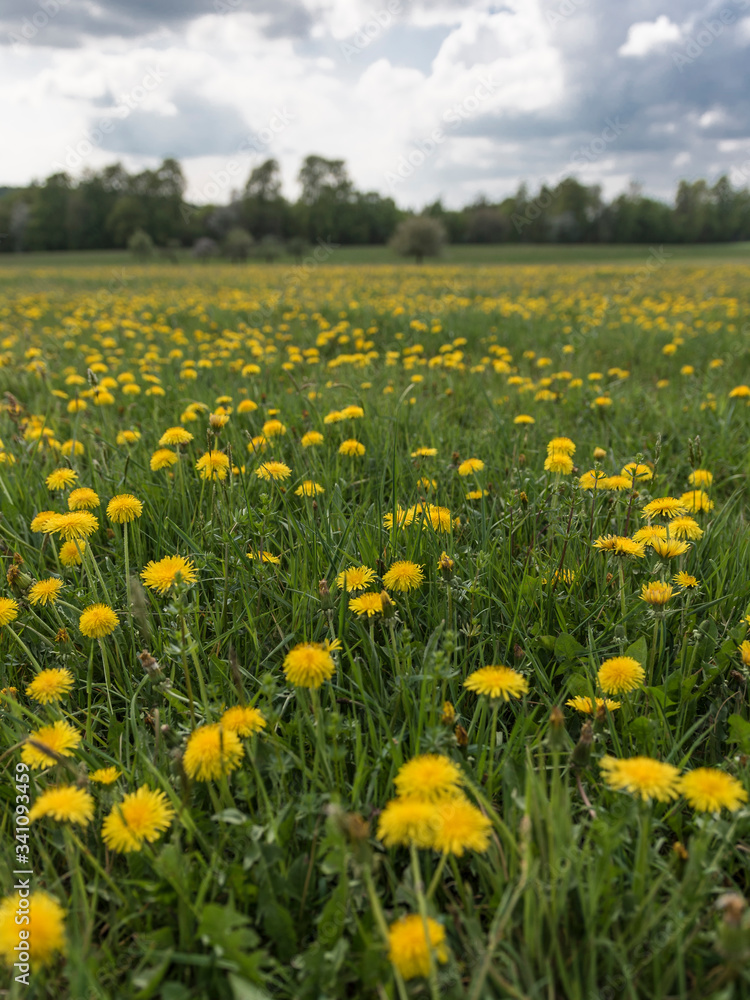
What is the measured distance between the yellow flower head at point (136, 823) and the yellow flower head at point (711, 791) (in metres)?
0.92

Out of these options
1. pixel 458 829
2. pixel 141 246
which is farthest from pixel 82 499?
pixel 141 246

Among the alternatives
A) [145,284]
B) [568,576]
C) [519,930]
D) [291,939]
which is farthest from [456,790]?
[145,284]

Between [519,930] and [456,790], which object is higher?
[456,790]

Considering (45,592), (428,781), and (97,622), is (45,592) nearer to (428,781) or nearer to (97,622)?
(97,622)

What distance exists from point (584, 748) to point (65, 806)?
0.99m

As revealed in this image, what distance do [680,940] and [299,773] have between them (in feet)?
2.48

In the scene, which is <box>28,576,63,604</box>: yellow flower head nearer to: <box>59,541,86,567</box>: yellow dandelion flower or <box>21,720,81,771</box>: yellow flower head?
<box>59,541,86,567</box>: yellow dandelion flower

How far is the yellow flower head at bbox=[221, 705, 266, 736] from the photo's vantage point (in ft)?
3.76

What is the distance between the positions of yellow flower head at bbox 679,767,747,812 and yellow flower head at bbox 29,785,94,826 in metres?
1.04

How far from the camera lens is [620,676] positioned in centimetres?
129

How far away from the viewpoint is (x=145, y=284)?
15.0m

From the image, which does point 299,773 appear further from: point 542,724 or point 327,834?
point 542,724

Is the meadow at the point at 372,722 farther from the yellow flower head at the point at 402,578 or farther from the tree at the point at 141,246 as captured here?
the tree at the point at 141,246

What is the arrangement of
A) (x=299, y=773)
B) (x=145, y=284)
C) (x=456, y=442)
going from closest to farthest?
(x=299, y=773)
(x=456, y=442)
(x=145, y=284)
